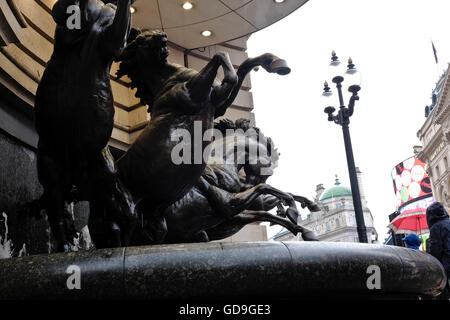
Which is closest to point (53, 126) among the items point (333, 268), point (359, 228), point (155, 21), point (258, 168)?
point (333, 268)

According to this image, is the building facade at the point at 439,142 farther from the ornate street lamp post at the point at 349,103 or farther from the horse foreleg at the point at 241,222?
the horse foreleg at the point at 241,222

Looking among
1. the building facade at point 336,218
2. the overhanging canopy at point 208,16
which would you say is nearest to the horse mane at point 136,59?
the overhanging canopy at point 208,16

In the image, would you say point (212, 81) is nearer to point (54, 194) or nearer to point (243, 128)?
point (54, 194)

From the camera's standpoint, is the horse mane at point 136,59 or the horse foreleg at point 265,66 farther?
the horse mane at point 136,59

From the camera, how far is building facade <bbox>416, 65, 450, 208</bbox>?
51938mm

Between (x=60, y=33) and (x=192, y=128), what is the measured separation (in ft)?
4.53

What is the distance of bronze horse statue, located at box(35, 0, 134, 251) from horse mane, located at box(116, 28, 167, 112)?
761 mm

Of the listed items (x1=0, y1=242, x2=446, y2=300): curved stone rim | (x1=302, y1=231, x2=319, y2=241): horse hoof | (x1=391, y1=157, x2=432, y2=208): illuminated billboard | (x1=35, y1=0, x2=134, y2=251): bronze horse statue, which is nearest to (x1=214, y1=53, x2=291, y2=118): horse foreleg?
(x1=35, y1=0, x2=134, y2=251): bronze horse statue

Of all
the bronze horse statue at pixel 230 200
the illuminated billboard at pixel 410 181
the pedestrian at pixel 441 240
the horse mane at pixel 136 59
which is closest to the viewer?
the horse mane at pixel 136 59

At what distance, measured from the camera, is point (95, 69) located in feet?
12.9

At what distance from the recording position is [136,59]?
5.10 m

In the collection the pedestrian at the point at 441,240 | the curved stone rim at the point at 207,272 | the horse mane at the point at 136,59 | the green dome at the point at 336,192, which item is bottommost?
the curved stone rim at the point at 207,272

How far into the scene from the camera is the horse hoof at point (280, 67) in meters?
4.47

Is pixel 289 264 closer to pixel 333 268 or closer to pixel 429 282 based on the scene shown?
pixel 333 268
